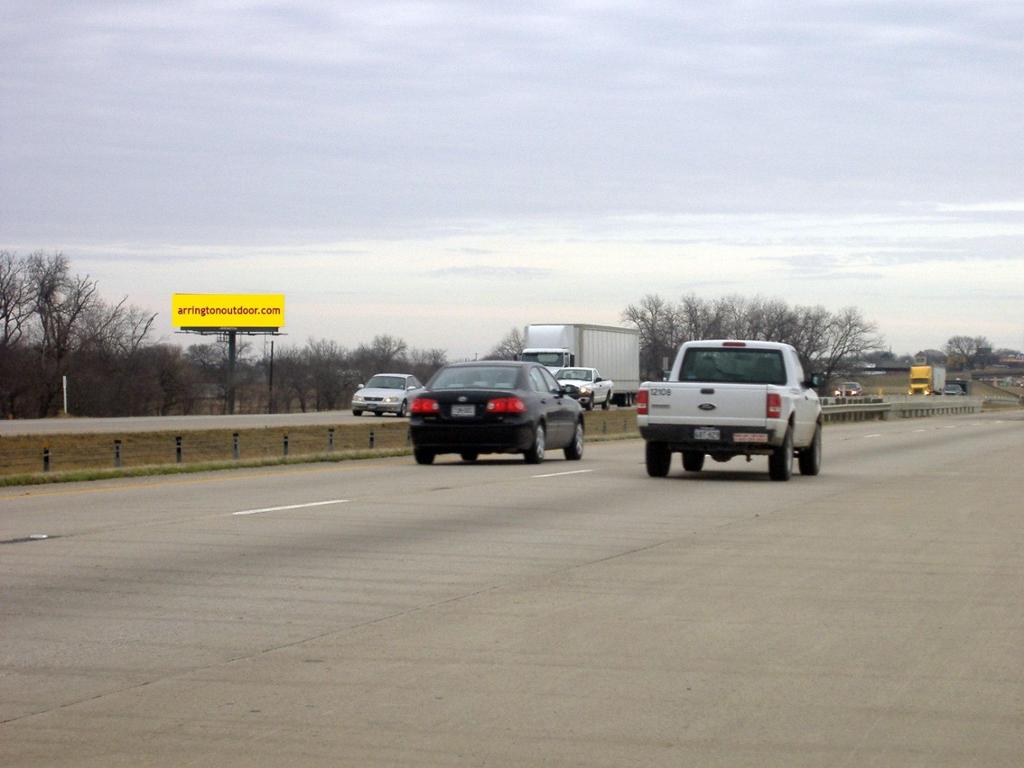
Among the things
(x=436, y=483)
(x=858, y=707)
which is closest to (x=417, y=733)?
(x=858, y=707)

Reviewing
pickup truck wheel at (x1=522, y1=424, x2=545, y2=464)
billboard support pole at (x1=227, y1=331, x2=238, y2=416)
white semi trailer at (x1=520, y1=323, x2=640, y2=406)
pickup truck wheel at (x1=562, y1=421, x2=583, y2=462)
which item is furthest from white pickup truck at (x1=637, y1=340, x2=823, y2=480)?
billboard support pole at (x1=227, y1=331, x2=238, y2=416)

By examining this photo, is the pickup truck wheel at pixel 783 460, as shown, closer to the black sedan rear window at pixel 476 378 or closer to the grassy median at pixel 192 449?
the black sedan rear window at pixel 476 378

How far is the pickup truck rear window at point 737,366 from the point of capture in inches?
Answer: 829

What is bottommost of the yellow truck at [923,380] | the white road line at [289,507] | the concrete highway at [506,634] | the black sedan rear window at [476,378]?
the concrete highway at [506,634]

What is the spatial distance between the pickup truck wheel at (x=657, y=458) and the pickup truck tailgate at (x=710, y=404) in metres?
0.76

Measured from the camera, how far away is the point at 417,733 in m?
6.17

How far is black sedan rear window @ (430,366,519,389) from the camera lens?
76.3ft

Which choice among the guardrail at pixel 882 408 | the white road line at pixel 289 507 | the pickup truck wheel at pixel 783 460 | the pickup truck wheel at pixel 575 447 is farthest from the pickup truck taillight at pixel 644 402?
the guardrail at pixel 882 408

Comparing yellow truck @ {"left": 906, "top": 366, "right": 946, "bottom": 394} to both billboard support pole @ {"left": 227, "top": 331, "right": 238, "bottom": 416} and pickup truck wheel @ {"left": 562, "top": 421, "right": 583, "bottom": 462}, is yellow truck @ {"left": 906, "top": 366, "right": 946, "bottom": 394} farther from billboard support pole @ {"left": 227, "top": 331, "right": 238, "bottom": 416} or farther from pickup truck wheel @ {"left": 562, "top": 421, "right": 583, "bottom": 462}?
pickup truck wheel @ {"left": 562, "top": 421, "right": 583, "bottom": 462}

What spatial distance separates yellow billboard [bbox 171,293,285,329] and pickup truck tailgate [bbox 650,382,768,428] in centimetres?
9255

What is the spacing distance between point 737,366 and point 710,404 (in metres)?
1.00

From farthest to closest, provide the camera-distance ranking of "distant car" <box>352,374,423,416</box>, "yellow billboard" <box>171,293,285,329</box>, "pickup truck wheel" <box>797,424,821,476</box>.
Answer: "yellow billboard" <box>171,293,285,329</box> < "distant car" <box>352,374,423,416</box> < "pickup truck wheel" <box>797,424,821,476</box>

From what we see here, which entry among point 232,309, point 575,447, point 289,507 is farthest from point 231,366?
point 289,507

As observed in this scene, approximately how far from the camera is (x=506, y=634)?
843 cm
